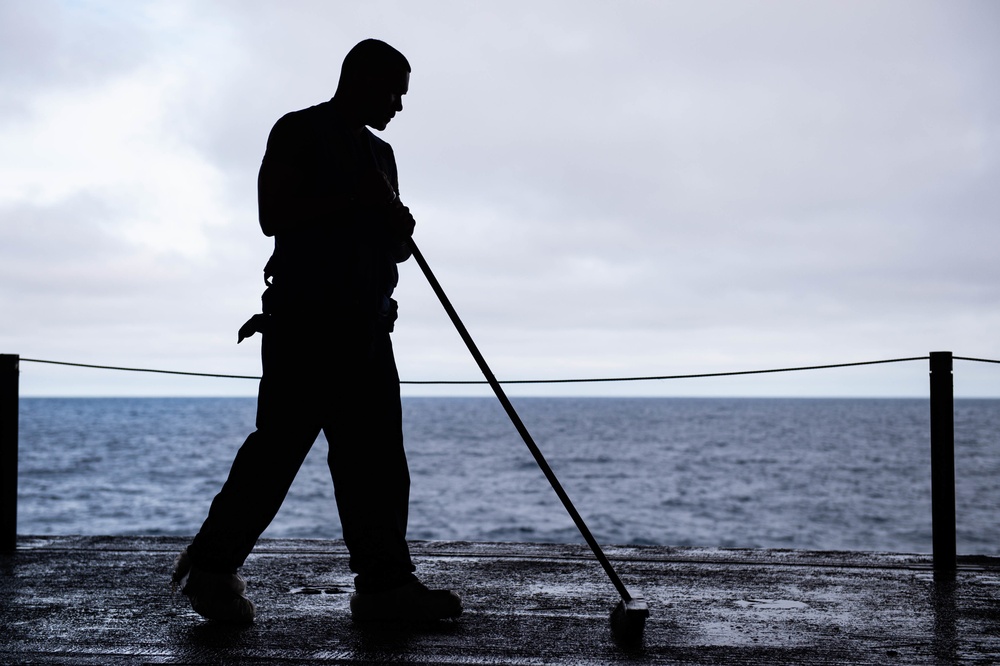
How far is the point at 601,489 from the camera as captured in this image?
1387 inches

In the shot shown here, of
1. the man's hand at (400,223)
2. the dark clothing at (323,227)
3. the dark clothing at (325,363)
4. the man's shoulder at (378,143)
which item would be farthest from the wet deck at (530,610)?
the man's shoulder at (378,143)

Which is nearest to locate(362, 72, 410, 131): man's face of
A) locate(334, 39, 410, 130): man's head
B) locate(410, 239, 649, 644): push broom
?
locate(334, 39, 410, 130): man's head

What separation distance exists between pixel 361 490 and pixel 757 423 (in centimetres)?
8543

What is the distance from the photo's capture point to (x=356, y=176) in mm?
2586

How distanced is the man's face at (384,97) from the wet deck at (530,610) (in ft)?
4.83

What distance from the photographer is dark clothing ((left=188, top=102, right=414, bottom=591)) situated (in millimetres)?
2490

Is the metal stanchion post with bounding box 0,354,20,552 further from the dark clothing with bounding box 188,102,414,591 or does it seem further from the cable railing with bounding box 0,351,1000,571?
the dark clothing with bounding box 188,102,414,591

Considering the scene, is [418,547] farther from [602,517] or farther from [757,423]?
[757,423]

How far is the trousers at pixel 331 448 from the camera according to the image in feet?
8.16

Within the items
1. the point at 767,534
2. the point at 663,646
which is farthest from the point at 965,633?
the point at 767,534

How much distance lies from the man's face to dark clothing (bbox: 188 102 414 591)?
3.8 inches

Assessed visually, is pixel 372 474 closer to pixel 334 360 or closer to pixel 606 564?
pixel 334 360

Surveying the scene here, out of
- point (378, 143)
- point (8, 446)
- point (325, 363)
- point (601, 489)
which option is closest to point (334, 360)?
point (325, 363)

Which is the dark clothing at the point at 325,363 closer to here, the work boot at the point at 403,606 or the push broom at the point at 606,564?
the work boot at the point at 403,606
